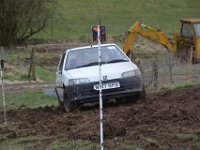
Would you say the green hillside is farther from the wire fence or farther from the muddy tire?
the muddy tire

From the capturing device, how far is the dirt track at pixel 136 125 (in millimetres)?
7715

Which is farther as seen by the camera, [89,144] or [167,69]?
[167,69]

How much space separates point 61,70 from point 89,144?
19.3ft

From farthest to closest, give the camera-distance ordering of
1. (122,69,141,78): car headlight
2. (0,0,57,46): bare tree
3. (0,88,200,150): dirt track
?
(0,0,57,46): bare tree
(122,69,141,78): car headlight
(0,88,200,150): dirt track

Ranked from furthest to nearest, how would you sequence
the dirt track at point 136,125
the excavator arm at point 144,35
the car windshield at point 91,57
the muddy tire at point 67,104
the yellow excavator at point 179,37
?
the excavator arm at point 144,35
the yellow excavator at point 179,37
the car windshield at point 91,57
the muddy tire at point 67,104
the dirt track at point 136,125

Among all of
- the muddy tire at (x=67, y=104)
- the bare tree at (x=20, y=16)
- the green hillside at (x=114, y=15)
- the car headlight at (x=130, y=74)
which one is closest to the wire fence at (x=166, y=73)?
the car headlight at (x=130, y=74)

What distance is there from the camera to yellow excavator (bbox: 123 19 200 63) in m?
29.6

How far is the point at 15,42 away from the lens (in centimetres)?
4419

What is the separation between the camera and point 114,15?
59.4 metres

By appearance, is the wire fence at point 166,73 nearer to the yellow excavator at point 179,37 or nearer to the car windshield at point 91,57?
the car windshield at point 91,57

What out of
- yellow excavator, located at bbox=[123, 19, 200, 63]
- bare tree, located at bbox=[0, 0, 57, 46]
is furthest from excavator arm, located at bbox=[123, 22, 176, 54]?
bare tree, located at bbox=[0, 0, 57, 46]

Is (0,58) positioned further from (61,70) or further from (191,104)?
(191,104)

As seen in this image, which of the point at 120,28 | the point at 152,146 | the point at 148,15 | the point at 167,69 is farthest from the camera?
the point at 148,15

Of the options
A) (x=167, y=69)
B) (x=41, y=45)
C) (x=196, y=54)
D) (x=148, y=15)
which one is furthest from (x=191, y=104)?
(x=148, y=15)
